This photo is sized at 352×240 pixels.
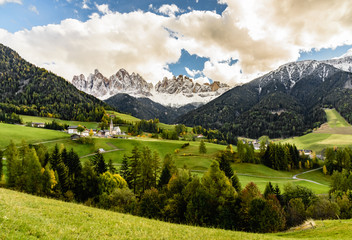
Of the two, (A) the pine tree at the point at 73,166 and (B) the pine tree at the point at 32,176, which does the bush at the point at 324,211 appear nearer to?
(A) the pine tree at the point at 73,166

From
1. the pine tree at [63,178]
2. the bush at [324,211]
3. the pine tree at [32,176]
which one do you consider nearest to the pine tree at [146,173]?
the pine tree at [63,178]

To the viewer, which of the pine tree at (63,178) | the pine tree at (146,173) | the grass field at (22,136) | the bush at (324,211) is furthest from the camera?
the grass field at (22,136)

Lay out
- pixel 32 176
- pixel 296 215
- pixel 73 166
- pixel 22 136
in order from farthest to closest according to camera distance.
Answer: pixel 22 136 < pixel 73 166 < pixel 32 176 < pixel 296 215

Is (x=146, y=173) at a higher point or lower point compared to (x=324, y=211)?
higher

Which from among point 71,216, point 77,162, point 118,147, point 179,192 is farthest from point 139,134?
point 71,216

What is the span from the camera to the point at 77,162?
196 feet

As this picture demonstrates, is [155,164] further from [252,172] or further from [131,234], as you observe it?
[252,172]

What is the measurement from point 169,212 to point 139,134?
152878 mm

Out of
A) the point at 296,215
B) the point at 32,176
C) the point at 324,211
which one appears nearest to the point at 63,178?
the point at 32,176

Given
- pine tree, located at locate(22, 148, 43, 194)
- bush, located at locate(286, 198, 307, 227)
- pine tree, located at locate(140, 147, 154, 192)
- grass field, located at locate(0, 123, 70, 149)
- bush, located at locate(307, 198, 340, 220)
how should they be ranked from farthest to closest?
grass field, located at locate(0, 123, 70, 149) < pine tree, located at locate(140, 147, 154, 192) < pine tree, located at locate(22, 148, 43, 194) < bush, located at locate(307, 198, 340, 220) < bush, located at locate(286, 198, 307, 227)

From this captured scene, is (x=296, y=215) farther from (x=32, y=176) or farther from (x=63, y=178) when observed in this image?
(x=32, y=176)

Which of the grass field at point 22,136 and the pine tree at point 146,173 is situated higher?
the grass field at point 22,136

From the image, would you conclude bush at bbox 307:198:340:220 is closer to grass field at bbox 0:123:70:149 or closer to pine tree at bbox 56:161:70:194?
pine tree at bbox 56:161:70:194

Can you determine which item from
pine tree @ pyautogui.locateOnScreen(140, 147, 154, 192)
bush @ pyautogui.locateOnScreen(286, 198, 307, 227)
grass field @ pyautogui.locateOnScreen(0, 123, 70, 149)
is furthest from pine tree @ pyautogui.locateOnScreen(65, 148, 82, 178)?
grass field @ pyautogui.locateOnScreen(0, 123, 70, 149)
